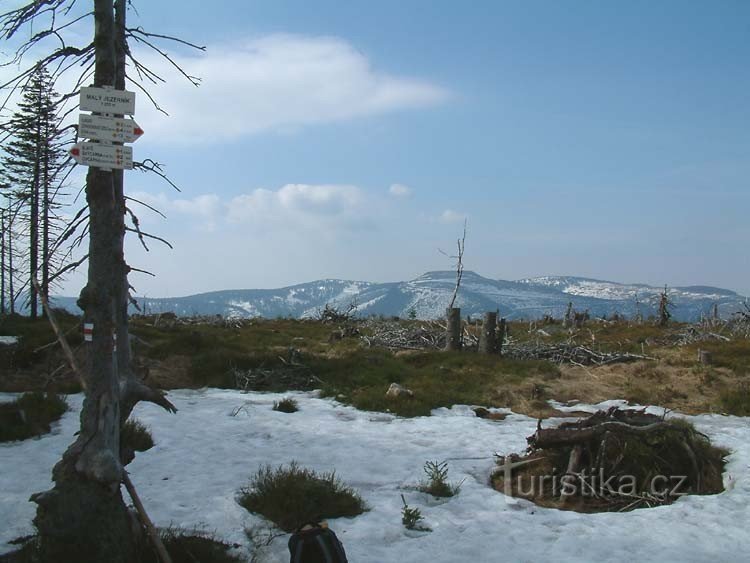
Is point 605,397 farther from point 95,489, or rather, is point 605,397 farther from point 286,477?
point 95,489

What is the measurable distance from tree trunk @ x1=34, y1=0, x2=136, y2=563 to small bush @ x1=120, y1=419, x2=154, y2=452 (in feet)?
11.3

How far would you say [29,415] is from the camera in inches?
328

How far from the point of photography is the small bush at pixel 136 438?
7695mm

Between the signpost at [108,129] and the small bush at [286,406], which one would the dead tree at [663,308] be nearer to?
the small bush at [286,406]

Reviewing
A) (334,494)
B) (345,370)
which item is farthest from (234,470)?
(345,370)

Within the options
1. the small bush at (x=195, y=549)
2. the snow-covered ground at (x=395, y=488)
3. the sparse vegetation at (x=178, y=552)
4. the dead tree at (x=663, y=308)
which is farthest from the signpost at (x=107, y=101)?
the dead tree at (x=663, y=308)

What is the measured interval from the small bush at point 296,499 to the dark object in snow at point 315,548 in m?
1.46

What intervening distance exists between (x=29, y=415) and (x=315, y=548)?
6.58 metres

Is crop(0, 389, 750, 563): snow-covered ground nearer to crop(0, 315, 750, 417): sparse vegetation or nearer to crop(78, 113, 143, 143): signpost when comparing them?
crop(0, 315, 750, 417): sparse vegetation

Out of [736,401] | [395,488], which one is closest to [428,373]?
[736,401]

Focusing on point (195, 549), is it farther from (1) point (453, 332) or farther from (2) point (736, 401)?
(1) point (453, 332)

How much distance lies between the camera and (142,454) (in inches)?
299

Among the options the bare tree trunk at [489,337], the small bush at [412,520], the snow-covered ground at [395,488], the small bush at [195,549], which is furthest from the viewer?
the bare tree trunk at [489,337]

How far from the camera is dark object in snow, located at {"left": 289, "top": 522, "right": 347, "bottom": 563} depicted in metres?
3.86
